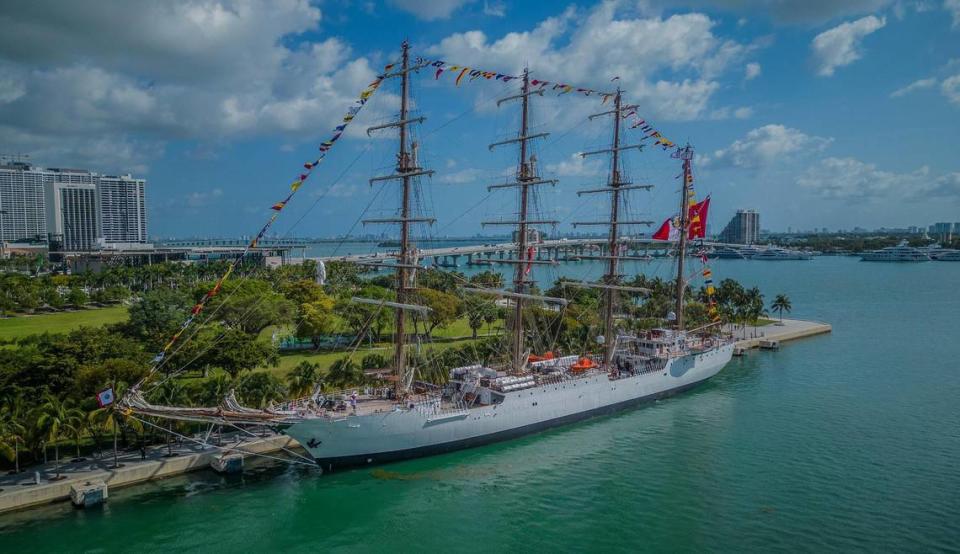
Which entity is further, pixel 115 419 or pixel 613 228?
pixel 613 228

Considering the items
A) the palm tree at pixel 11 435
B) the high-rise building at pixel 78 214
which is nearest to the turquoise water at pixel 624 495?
the palm tree at pixel 11 435

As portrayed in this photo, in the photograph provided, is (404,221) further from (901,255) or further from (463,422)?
(901,255)

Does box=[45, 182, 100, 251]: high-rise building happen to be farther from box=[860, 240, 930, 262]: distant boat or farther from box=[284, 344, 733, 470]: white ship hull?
box=[860, 240, 930, 262]: distant boat

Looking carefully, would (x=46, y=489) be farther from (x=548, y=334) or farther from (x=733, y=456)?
(x=548, y=334)

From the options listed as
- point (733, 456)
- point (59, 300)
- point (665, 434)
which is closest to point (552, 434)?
point (665, 434)

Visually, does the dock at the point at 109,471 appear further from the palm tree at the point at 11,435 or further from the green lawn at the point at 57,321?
the green lawn at the point at 57,321

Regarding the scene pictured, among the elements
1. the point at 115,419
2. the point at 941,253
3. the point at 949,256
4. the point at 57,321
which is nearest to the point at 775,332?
the point at 115,419
